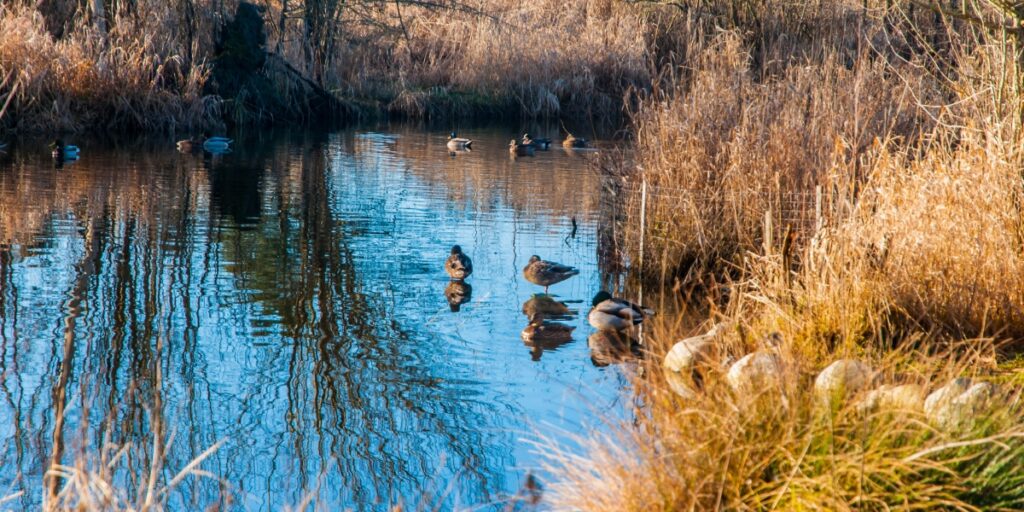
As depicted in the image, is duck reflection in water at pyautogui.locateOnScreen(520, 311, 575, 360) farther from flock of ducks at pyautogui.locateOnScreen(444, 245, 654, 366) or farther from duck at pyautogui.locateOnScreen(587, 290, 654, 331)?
duck at pyautogui.locateOnScreen(587, 290, 654, 331)

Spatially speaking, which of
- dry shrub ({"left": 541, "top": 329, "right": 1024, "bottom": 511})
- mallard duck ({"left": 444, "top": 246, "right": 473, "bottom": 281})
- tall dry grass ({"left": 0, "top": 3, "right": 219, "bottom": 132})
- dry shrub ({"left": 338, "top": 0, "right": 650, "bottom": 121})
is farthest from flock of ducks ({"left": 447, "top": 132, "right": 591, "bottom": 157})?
dry shrub ({"left": 541, "top": 329, "right": 1024, "bottom": 511})

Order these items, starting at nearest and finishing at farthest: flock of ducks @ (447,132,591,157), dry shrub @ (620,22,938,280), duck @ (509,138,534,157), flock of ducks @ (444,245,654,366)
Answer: flock of ducks @ (444,245,654,366)
dry shrub @ (620,22,938,280)
duck @ (509,138,534,157)
flock of ducks @ (447,132,591,157)

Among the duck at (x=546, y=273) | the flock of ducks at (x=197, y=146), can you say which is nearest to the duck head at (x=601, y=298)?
the duck at (x=546, y=273)

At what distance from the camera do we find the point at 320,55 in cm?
2370

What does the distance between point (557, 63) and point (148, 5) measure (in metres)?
9.13

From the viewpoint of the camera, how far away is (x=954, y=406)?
365 centimetres

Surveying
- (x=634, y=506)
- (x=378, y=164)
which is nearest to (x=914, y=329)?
(x=634, y=506)

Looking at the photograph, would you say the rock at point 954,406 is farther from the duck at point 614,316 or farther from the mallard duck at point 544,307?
the mallard duck at point 544,307

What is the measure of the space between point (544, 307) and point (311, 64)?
16.6m

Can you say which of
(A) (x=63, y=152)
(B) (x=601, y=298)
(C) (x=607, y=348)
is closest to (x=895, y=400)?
(C) (x=607, y=348)

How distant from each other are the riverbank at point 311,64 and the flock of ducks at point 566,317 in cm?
931

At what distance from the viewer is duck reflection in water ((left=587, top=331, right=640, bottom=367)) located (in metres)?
6.89

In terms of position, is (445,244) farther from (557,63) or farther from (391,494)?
(557,63)

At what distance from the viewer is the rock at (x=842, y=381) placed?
147 inches
